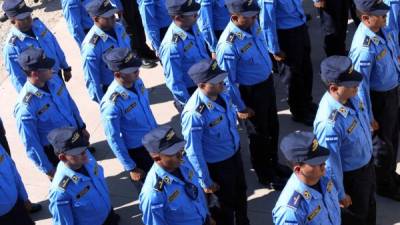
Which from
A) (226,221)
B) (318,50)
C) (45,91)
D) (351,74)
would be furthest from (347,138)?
(318,50)

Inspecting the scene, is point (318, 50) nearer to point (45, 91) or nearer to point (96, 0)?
point (96, 0)

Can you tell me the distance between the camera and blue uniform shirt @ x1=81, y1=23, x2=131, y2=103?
7375mm

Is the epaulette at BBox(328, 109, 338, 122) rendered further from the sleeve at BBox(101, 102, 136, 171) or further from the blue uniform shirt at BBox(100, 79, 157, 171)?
the sleeve at BBox(101, 102, 136, 171)

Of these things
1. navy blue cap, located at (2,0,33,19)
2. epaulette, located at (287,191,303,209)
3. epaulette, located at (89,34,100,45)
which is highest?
navy blue cap, located at (2,0,33,19)

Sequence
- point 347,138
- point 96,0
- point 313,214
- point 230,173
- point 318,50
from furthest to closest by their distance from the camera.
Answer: point 318,50
point 96,0
point 230,173
point 347,138
point 313,214

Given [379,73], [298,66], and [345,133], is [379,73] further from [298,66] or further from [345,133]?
[298,66]

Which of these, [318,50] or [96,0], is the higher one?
[96,0]

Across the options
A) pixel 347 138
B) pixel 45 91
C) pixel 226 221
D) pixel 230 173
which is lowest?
pixel 226 221

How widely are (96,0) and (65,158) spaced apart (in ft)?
8.34

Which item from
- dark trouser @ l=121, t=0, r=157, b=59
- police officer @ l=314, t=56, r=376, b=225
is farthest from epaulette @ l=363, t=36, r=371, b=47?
dark trouser @ l=121, t=0, r=157, b=59

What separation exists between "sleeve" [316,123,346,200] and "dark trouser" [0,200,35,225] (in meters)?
2.82

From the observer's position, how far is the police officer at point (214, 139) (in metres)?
5.79

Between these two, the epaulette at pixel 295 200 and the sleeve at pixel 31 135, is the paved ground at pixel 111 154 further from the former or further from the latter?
the epaulette at pixel 295 200

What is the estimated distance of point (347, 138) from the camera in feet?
17.8
